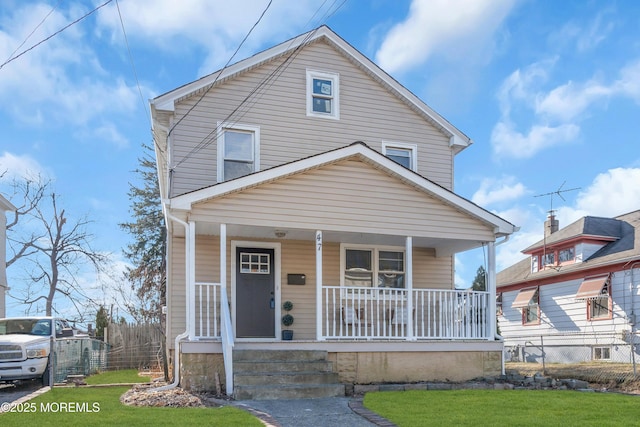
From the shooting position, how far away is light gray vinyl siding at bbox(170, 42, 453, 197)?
496 inches

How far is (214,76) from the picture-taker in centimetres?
1293

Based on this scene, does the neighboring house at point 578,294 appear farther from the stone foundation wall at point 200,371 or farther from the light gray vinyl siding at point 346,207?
the stone foundation wall at point 200,371

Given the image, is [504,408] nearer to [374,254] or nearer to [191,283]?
[191,283]

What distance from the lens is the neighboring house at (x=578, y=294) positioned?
61.3 feet

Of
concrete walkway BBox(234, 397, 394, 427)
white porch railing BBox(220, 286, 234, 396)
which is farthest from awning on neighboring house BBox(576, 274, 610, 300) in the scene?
white porch railing BBox(220, 286, 234, 396)

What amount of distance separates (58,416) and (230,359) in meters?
2.84

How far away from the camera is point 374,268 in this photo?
13.6m

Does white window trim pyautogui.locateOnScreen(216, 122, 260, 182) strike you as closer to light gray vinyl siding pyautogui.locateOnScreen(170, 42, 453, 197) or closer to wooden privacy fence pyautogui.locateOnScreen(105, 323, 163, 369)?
light gray vinyl siding pyautogui.locateOnScreen(170, 42, 453, 197)

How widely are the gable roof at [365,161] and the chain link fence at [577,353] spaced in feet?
16.0

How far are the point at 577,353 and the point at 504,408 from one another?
1371cm

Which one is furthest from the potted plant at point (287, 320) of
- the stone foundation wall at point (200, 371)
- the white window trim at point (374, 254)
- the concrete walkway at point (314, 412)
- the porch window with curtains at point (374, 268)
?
the concrete walkway at point (314, 412)

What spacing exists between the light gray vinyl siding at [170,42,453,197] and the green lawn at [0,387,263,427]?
4919 millimetres

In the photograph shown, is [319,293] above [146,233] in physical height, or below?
below

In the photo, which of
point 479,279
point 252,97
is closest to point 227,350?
point 252,97
